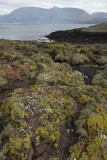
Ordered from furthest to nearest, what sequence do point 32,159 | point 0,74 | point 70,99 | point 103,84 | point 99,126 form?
point 103,84
point 0,74
point 70,99
point 99,126
point 32,159

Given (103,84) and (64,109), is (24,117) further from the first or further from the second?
(103,84)

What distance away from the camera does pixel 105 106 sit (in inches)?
251

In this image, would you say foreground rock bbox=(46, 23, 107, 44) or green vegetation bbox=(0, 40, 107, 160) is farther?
foreground rock bbox=(46, 23, 107, 44)

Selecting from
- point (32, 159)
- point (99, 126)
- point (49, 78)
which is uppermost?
point (49, 78)

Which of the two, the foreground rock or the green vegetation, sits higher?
the foreground rock

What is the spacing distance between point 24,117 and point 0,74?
4.50m

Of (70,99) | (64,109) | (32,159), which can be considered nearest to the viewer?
(32,159)

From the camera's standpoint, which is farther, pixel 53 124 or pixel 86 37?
pixel 86 37

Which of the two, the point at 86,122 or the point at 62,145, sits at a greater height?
the point at 86,122

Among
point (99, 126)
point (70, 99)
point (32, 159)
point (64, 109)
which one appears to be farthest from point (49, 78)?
point (32, 159)

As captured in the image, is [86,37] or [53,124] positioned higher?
[86,37]

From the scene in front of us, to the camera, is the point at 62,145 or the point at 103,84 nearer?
the point at 62,145

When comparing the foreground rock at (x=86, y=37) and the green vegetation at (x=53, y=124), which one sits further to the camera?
the foreground rock at (x=86, y=37)

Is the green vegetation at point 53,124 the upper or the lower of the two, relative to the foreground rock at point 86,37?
lower
